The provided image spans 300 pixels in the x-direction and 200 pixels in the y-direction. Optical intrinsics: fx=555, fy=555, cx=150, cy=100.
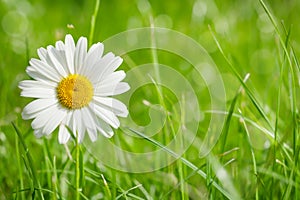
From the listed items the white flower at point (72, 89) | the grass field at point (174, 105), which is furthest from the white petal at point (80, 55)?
the grass field at point (174, 105)

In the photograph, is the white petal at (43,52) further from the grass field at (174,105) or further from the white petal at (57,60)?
the grass field at (174,105)

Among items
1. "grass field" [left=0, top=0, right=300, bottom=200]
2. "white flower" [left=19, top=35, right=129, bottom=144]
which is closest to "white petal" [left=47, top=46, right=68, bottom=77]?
"white flower" [left=19, top=35, right=129, bottom=144]

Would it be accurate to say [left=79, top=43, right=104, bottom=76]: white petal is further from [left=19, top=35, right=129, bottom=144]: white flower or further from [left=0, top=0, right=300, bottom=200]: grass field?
[left=0, top=0, right=300, bottom=200]: grass field

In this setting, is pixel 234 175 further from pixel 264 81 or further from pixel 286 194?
pixel 264 81

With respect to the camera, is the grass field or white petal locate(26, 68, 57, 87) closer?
white petal locate(26, 68, 57, 87)

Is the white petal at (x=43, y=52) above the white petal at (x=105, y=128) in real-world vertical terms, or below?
above

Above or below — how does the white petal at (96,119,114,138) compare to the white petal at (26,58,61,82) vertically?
below

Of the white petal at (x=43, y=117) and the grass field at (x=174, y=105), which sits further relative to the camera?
the grass field at (x=174, y=105)

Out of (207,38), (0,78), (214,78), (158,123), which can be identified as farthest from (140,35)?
(158,123)
